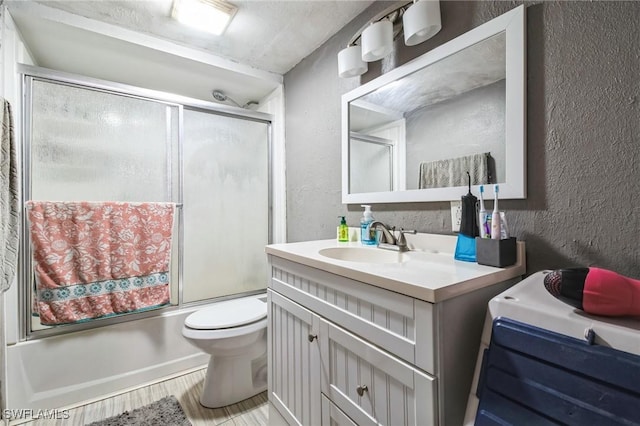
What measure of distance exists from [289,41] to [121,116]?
3.79ft

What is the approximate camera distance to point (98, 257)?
63.9 inches

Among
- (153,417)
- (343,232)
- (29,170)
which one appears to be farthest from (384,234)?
(29,170)

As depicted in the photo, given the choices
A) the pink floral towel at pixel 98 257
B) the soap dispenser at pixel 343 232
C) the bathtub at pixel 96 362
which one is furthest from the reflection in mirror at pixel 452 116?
the bathtub at pixel 96 362

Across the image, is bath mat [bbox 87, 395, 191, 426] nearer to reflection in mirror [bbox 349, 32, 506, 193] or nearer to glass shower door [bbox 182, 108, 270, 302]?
glass shower door [bbox 182, 108, 270, 302]

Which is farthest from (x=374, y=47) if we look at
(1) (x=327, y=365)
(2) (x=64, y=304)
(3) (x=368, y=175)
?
(2) (x=64, y=304)

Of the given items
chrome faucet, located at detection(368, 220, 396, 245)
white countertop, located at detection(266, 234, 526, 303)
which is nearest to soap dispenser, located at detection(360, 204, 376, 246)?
chrome faucet, located at detection(368, 220, 396, 245)

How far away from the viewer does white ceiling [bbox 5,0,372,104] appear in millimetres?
1499

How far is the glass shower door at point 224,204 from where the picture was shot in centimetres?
200

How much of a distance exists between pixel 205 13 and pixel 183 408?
2.12 metres

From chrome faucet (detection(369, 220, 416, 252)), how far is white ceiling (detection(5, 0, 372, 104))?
1.17 meters

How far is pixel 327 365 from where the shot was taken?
Answer: 0.96 metres

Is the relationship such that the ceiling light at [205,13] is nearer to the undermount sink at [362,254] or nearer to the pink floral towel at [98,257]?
the pink floral towel at [98,257]

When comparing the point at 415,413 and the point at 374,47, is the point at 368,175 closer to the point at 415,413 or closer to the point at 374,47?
the point at 374,47

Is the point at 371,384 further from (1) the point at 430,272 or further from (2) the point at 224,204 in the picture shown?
(2) the point at 224,204
